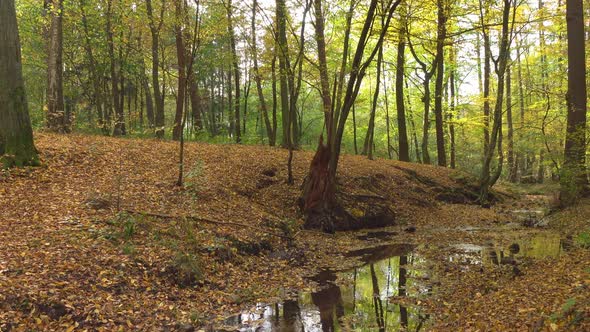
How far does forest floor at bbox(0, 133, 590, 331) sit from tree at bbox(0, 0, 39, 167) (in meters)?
0.55

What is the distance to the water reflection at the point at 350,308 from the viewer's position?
6.24 m

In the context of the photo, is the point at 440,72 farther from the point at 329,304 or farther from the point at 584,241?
the point at 329,304

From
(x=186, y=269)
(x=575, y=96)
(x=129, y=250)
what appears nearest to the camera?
(x=129, y=250)

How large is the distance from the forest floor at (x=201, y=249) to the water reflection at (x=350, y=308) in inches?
12.8

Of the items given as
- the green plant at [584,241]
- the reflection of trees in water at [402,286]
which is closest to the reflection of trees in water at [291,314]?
the reflection of trees in water at [402,286]

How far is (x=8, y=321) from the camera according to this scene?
5.21 metres

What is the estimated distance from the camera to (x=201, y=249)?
868 centimetres

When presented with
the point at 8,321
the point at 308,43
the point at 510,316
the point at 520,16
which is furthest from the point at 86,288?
the point at 520,16

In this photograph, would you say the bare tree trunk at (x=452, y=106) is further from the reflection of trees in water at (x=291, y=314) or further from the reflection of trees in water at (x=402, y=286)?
the reflection of trees in water at (x=291, y=314)

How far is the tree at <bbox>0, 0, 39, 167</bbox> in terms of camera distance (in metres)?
9.52

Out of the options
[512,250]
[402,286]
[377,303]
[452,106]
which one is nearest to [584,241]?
[512,250]

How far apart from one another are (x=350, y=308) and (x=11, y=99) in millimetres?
9411

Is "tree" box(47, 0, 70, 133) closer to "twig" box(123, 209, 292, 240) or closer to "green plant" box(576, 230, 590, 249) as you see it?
"twig" box(123, 209, 292, 240)

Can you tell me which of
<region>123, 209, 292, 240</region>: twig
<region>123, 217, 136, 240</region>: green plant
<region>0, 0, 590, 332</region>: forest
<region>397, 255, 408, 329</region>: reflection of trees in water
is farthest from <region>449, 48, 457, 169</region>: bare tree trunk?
<region>123, 217, 136, 240</region>: green plant
